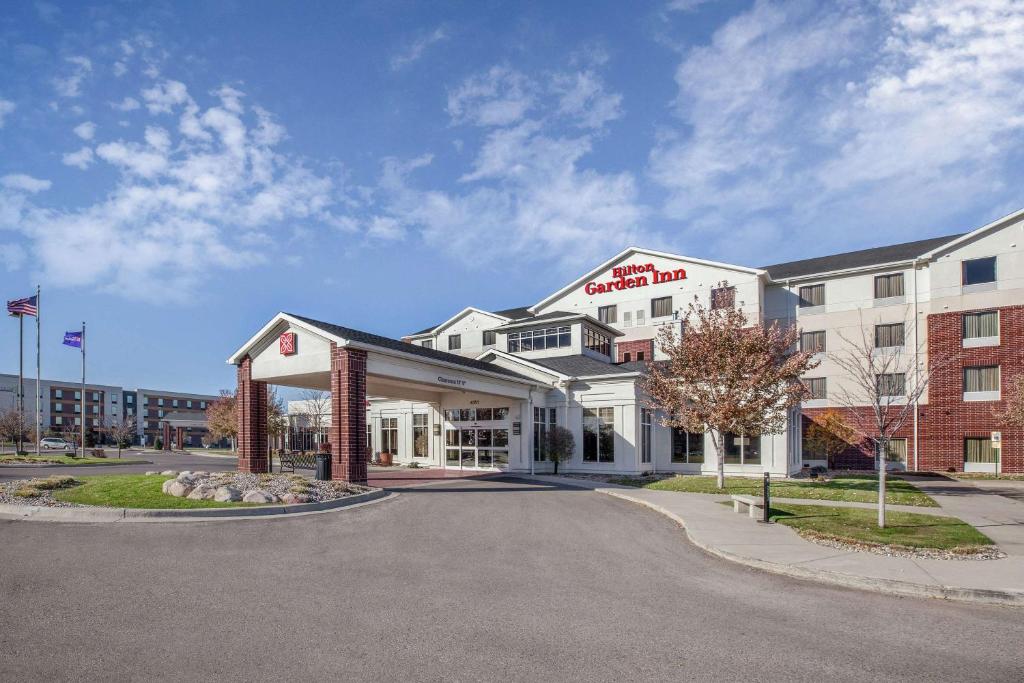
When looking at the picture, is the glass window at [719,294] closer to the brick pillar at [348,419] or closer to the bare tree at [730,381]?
the bare tree at [730,381]

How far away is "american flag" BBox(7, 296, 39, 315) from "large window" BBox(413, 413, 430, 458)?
87.1 feet

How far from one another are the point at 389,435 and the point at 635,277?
20.8 metres

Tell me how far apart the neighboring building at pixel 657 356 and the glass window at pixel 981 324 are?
0.33 ft

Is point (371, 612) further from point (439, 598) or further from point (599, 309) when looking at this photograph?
point (599, 309)

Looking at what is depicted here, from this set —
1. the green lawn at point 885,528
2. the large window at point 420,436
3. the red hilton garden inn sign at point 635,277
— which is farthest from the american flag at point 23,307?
the green lawn at point 885,528

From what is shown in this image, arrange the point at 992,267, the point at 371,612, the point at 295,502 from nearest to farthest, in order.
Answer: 1. the point at 371,612
2. the point at 295,502
3. the point at 992,267

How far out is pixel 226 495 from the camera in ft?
47.6

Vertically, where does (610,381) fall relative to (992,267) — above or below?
below

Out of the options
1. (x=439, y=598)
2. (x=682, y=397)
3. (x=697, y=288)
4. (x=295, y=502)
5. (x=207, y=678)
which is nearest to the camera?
(x=207, y=678)

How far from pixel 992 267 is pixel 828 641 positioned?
36.2 m

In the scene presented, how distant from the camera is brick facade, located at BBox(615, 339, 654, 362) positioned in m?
40.9

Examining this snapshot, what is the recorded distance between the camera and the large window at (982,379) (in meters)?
32.1

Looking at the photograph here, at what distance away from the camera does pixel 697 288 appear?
3975cm

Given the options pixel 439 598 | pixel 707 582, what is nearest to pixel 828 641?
pixel 707 582
